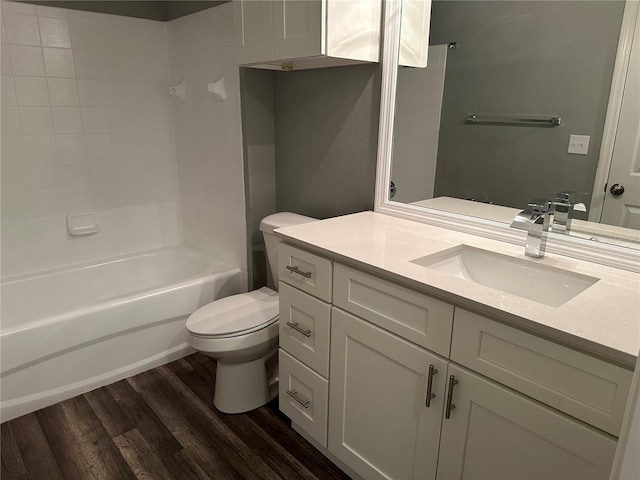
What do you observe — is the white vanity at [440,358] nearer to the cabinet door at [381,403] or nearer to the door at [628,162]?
the cabinet door at [381,403]

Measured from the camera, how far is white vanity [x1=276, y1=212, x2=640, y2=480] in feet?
3.10

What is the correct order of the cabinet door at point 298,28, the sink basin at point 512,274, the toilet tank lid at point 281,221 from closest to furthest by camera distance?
the sink basin at point 512,274
the cabinet door at point 298,28
the toilet tank lid at point 281,221

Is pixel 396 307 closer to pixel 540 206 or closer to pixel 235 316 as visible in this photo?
pixel 540 206

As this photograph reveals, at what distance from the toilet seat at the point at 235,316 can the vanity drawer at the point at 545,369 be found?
3.20ft

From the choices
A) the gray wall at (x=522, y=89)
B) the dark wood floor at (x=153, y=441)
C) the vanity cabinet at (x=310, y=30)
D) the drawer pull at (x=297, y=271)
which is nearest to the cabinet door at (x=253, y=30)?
the vanity cabinet at (x=310, y=30)

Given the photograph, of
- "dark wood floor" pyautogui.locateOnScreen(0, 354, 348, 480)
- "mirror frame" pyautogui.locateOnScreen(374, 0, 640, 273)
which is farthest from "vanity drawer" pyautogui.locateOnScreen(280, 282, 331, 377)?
"mirror frame" pyautogui.locateOnScreen(374, 0, 640, 273)

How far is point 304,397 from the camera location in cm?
171

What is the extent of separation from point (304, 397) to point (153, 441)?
2.20 ft

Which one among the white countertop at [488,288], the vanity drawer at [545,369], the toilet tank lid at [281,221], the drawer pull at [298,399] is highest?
the white countertop at [488,288]

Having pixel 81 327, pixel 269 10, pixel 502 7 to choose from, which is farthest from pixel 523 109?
pixel 81 327

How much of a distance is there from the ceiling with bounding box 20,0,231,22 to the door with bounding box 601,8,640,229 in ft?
6.02

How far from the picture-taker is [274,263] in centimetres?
221

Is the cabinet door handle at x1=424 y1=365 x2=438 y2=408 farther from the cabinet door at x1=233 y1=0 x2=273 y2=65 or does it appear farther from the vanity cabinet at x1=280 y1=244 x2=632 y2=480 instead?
the cabinet door at x1=233 y1=0 x2=273 y2=65

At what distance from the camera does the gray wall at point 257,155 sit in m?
2.29
